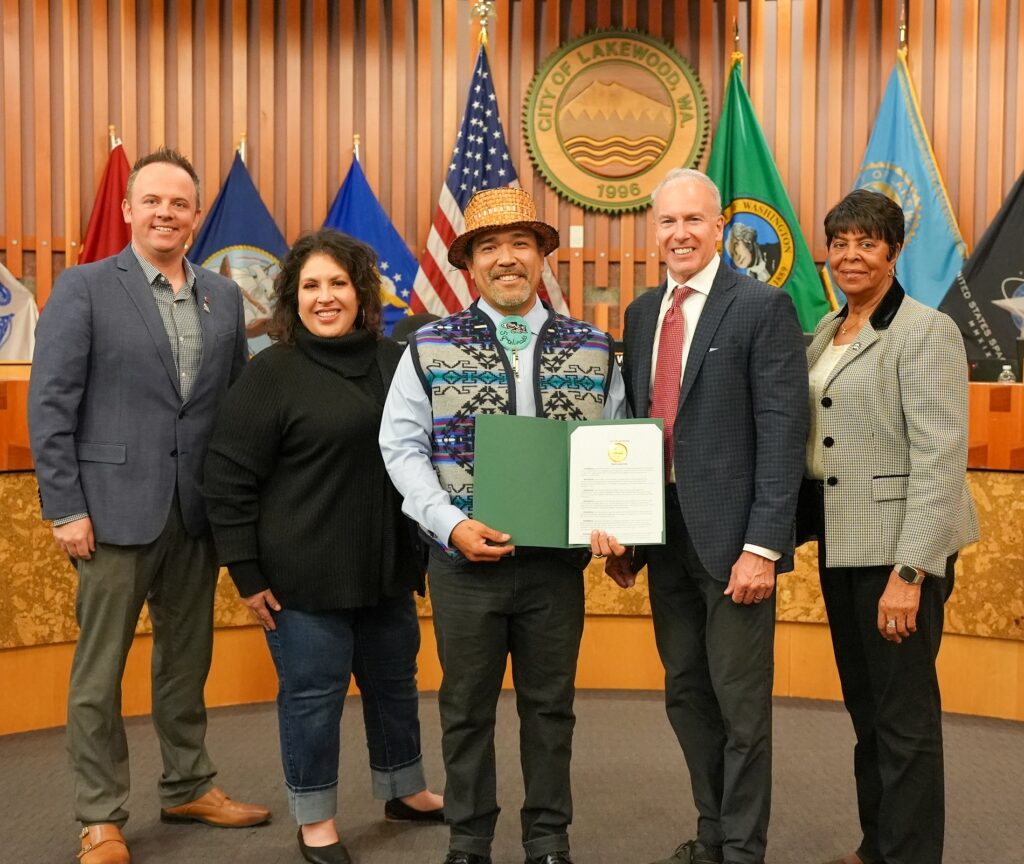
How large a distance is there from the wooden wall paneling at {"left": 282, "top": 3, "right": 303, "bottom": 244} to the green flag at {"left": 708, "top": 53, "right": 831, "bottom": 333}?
7.30 feet

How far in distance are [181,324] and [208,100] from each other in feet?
10.9

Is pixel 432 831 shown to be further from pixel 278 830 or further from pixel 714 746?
pixel 714 746

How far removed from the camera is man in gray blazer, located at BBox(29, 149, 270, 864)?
2740mm

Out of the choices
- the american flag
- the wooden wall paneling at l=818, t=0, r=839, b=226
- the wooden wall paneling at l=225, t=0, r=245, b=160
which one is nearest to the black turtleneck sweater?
the american flag

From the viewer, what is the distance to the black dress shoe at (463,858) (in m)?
2.60

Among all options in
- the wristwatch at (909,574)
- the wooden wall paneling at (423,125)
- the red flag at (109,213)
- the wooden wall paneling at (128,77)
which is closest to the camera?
the wristwatch at (909,574)

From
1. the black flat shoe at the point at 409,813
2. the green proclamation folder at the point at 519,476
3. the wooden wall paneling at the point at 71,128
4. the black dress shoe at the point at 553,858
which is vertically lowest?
the black flat shoe at the point at 409,813

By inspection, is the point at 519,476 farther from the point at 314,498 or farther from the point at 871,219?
→ the point at 871,219

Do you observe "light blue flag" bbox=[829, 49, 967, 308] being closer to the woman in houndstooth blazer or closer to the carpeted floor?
the carpeted floor

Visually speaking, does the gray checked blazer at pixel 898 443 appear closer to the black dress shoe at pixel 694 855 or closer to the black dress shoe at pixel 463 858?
the black dress shoe at pixel 694 855

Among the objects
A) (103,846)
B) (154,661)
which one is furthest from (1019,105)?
(103,846)

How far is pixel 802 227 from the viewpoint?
19.6ft

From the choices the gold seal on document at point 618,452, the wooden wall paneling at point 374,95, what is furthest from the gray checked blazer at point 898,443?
the wooden wall paneling at point 374,95

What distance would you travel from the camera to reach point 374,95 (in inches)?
233
